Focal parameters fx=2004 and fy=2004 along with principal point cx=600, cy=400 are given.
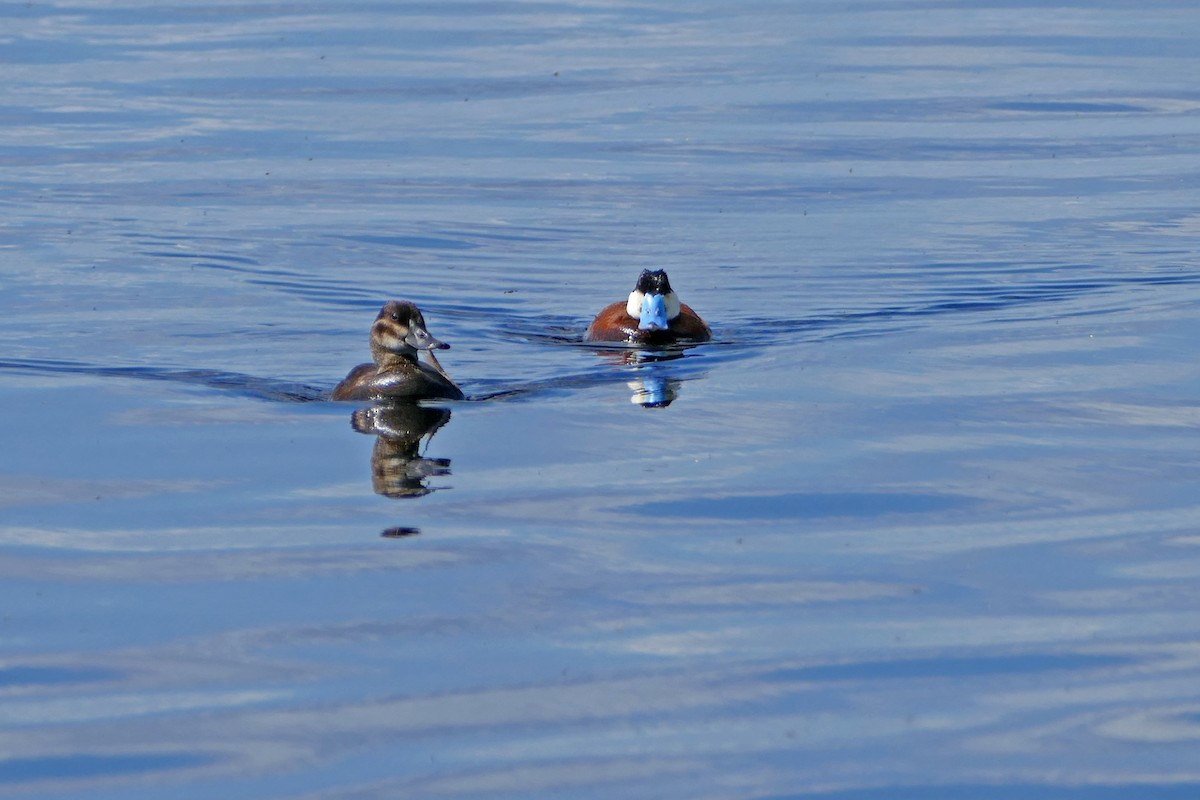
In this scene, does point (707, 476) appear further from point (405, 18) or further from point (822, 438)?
point (405, 18)

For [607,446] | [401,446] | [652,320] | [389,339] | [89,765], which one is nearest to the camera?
[89,765]

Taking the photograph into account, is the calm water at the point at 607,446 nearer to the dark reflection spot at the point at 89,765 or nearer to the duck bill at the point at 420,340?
the dark reflection spot at the point at 89,765

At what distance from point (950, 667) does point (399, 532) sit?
2743mm

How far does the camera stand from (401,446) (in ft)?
35.4

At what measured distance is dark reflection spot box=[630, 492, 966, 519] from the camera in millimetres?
8969

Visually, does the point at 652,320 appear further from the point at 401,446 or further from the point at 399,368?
the point at 401,446

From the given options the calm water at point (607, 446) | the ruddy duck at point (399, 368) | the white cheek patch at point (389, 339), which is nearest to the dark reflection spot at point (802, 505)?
the calm water at point (607, 446)

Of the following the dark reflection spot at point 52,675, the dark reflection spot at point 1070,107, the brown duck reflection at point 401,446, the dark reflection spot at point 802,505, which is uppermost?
the dark reflection spot at point 1070,107

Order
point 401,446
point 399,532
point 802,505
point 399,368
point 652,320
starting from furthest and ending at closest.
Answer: point 652,320
point 399,368
point 401,446
point 802,505
point 399,532

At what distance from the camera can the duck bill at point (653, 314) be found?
567 inches

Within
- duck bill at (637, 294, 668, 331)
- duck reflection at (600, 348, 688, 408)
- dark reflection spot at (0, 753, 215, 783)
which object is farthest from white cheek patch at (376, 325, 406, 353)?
dark reflection spot at (0, 753, 215, 783)

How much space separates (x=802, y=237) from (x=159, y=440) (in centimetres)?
830

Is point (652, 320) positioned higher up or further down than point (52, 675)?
higher up

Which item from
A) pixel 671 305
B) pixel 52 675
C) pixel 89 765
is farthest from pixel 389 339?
pixel 89 765
